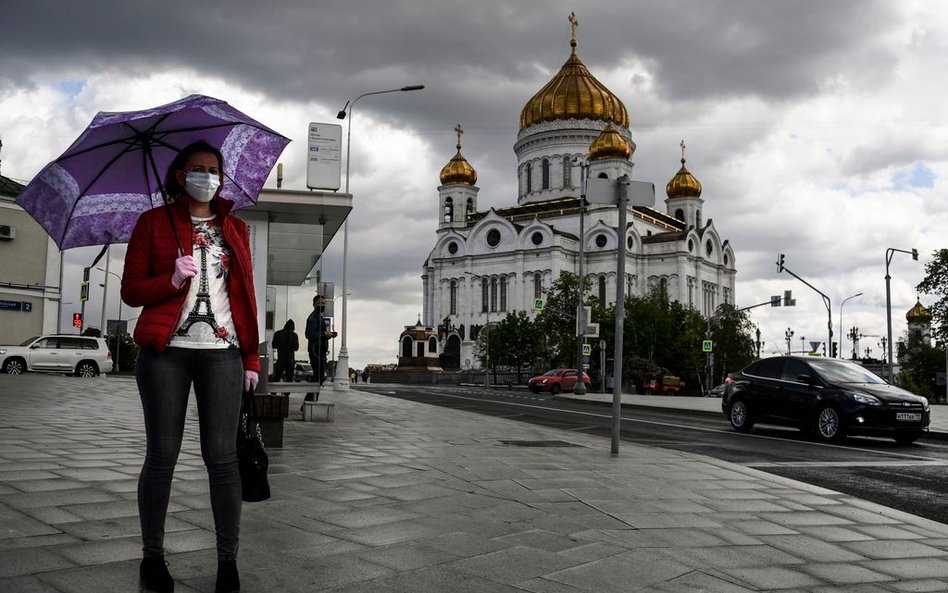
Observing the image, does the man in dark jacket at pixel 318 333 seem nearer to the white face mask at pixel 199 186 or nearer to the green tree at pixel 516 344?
the white face mask at pixel 199 186

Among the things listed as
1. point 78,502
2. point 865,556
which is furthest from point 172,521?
point 865,556

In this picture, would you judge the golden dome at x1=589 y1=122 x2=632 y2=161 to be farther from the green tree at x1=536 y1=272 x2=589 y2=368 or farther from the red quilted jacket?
the red quilted jacket

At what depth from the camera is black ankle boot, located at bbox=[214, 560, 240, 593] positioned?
3.46 meters

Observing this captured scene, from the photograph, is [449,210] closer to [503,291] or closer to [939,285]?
[503,291]

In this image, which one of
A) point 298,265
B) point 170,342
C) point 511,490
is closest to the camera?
point 170,342

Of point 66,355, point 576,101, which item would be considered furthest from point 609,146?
point 66,355

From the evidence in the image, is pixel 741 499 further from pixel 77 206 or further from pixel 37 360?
pixel 37 360

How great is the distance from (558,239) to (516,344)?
64.9 ft

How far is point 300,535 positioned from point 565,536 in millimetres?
1487

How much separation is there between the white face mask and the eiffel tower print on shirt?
12 cm

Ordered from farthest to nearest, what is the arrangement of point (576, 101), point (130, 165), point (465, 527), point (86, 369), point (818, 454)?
point (576, 101) < point (86, 369) < point (818, 454) < point (465, 527) < point (130, 165)

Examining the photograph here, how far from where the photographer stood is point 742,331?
69.6m

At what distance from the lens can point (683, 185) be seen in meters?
95.9

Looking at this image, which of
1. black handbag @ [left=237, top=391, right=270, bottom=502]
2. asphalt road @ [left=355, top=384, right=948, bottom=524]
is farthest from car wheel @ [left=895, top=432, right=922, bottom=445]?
black handbag @ [left=237, top=391, right=270, bottom=502]
